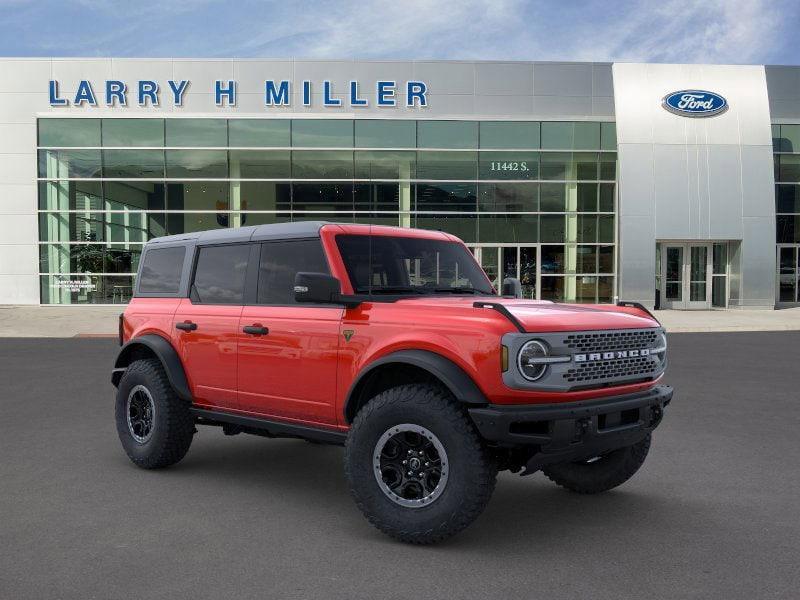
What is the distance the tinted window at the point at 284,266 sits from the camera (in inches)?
209

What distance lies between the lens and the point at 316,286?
182 inches

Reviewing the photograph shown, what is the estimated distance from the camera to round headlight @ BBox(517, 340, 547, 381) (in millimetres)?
4137

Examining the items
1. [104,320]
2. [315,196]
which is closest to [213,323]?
[104,320]

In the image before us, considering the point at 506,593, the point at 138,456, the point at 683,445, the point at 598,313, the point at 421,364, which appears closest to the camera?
the point at 506,593

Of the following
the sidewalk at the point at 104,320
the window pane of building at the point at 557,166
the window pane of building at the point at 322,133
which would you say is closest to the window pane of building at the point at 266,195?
the window pane of building at the point at 322,133

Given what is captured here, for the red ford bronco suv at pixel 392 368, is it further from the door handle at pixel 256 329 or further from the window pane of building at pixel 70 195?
the window pane of building at pixel 70 195

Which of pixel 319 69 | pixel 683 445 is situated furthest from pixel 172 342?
pixel 319 69

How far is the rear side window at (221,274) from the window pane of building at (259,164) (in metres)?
23.6

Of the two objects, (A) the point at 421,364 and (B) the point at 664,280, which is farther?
(B) the point at 664,280

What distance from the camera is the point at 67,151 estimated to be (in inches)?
1136

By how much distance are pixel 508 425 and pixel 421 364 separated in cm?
62

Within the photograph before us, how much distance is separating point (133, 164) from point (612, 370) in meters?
27.6

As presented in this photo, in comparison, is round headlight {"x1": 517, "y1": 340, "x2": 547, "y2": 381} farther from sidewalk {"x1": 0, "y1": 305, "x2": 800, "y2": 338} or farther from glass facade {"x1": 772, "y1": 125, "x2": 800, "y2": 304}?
glass facade {"x1": 772, "y1": 125, "x2": 800, "y2": 304}

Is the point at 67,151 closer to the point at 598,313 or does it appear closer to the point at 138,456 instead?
the point at 138,456
